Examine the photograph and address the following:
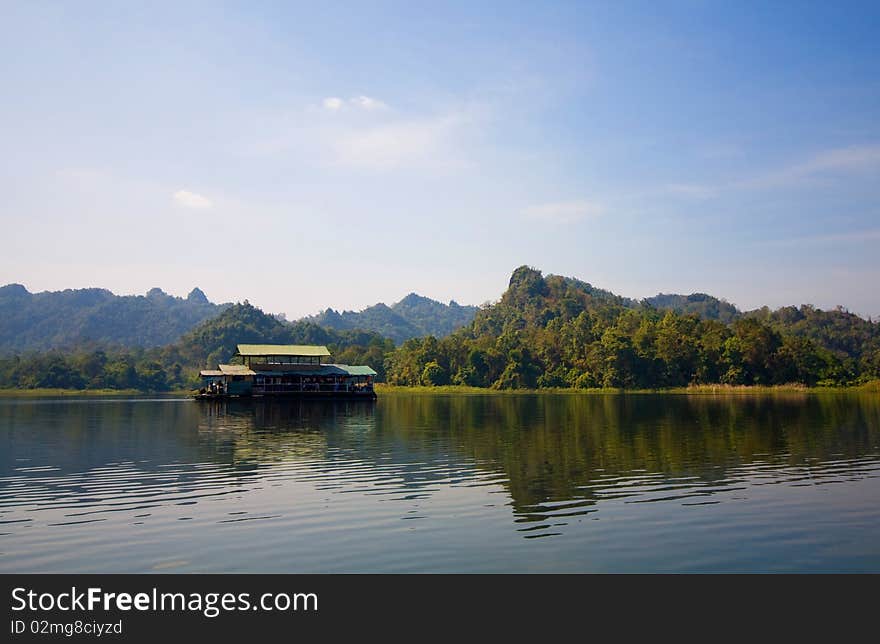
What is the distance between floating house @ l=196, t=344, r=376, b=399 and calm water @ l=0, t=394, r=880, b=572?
5797 cm

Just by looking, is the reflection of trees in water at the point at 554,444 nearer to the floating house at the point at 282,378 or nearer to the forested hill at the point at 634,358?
the floating house at the point at 282,378

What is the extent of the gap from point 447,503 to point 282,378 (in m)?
85.9

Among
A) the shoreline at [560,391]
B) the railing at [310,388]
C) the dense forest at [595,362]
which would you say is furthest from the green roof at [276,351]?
the dense forest at [595,362]

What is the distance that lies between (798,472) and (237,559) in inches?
869

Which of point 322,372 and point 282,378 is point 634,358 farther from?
point 282,378

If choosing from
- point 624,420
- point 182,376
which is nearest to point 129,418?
point 624,420

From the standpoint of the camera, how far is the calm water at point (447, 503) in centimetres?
→ 1548

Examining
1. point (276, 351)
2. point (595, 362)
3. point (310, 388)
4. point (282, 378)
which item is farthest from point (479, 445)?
point (595, 362)

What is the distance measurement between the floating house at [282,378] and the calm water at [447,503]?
190ft

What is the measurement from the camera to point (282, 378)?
340 ft

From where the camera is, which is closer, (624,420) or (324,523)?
(324,523)
